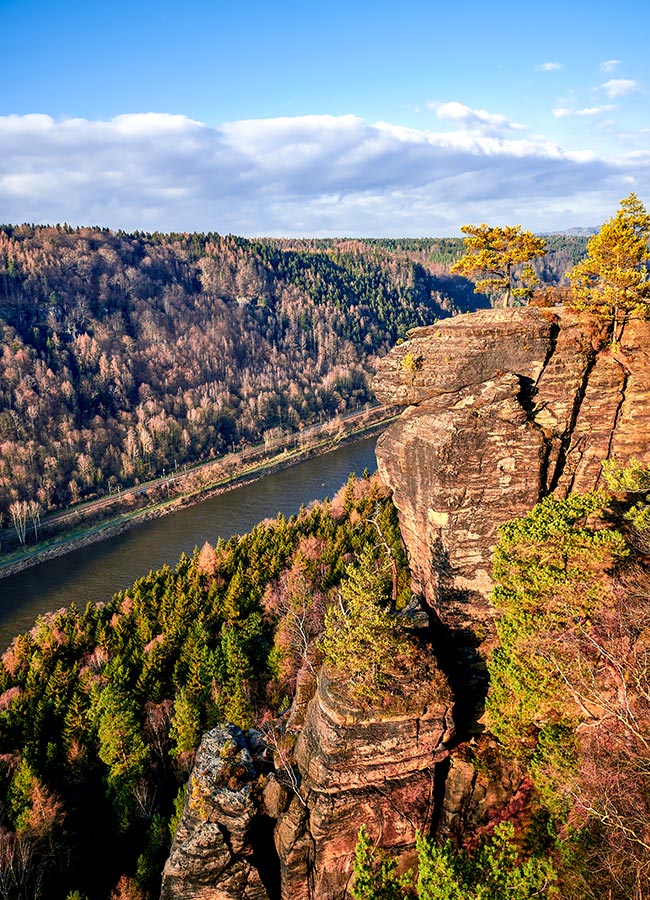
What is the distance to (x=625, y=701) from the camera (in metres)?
10.3

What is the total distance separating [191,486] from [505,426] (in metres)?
67.4

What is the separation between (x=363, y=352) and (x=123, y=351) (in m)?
68.5

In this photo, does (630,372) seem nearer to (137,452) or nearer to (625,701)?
(625,701)

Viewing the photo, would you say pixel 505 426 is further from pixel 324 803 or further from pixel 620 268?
pixel 324 803

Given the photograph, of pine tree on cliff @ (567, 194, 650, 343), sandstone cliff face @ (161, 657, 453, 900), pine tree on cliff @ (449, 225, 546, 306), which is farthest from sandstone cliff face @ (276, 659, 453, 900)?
pine tree on cliff @ (449, 225, 546, 306)

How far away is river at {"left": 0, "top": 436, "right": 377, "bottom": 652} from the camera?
165 ft

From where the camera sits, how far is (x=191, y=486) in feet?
253

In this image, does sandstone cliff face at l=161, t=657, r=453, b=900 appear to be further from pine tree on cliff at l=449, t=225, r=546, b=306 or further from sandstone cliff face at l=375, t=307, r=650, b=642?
pine tree on cliff at l=449, t=225, r=546, b=306

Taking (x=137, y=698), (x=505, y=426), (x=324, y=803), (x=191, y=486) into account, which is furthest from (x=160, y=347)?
(x=324, y=803)

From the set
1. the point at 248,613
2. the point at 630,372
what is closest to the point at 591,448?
the point at 630,372

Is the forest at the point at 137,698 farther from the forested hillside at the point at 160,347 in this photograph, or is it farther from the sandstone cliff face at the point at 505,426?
the forested hillside at the point at 160,347

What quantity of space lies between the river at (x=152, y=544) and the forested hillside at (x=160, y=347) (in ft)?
41.8

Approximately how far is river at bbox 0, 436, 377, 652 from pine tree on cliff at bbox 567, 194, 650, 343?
159 feet

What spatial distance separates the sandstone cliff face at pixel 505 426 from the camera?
590 inches
